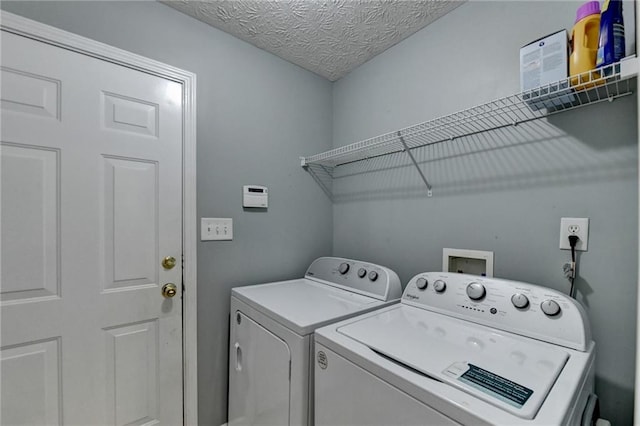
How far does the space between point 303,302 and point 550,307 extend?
0.98 m

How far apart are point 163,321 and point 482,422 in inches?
58.6

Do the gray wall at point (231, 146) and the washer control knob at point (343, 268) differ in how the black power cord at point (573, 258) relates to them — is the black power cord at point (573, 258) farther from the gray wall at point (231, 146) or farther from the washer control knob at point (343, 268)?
the gray wall at point (231, 146)

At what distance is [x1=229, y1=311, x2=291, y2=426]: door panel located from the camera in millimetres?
1153

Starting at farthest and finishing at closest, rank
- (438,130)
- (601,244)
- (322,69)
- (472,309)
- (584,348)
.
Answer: (322,69) < (438,130) < (472,309) < (601,244) < (584,348)

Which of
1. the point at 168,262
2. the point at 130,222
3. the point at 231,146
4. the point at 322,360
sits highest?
the point at 231,146

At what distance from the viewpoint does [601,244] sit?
3.42 ft

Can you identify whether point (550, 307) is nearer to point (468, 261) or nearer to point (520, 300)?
point (520, 300)

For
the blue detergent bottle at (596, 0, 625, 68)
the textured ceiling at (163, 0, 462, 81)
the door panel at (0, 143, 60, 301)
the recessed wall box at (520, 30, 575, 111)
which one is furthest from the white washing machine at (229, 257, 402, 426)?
the textured ceiling at (163, 0, 462, 81)

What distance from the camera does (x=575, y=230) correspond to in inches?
43.1

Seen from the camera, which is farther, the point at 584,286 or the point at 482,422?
the point at 584,286

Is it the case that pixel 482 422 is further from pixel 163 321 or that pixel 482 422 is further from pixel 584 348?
pixel 163 321

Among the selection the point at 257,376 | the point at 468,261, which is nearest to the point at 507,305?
the point at 468,261

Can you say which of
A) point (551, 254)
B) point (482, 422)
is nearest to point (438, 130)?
point (551, 254)

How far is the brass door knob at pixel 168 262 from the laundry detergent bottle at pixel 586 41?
1.87 meters
